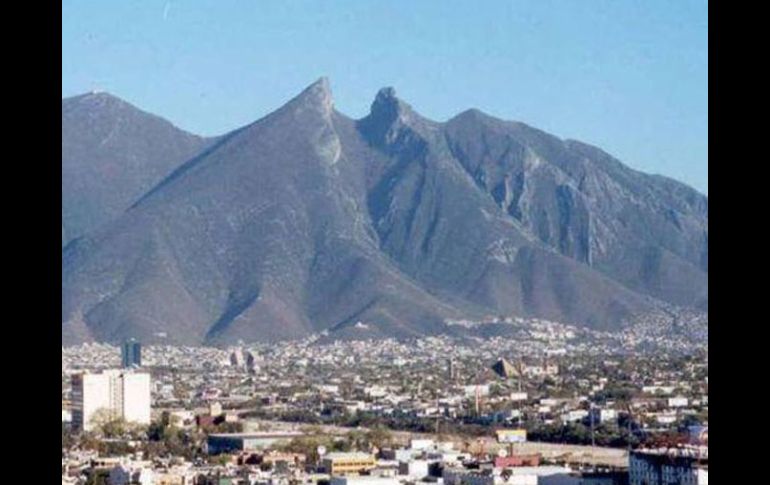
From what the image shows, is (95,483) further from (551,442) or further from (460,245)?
(460,245)

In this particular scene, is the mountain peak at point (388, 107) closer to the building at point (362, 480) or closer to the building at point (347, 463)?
the building at point (347, 463)

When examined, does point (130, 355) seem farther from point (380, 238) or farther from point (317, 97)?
point (317, 97)

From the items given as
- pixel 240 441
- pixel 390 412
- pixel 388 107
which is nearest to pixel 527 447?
pixel 240 441

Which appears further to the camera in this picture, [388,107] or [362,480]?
[388,107]

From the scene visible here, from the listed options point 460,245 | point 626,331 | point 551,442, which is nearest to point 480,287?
point 460,245

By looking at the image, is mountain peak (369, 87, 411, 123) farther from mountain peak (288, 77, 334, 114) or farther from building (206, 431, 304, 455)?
building (206, 431, 304, 455)

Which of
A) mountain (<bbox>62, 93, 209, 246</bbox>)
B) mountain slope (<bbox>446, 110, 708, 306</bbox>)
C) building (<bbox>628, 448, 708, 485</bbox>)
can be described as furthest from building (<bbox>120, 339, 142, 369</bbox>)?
building (<bbox>628, 448, 708, 485</bbox>)

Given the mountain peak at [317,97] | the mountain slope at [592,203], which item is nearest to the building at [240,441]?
the mountain slope at [592,203]
